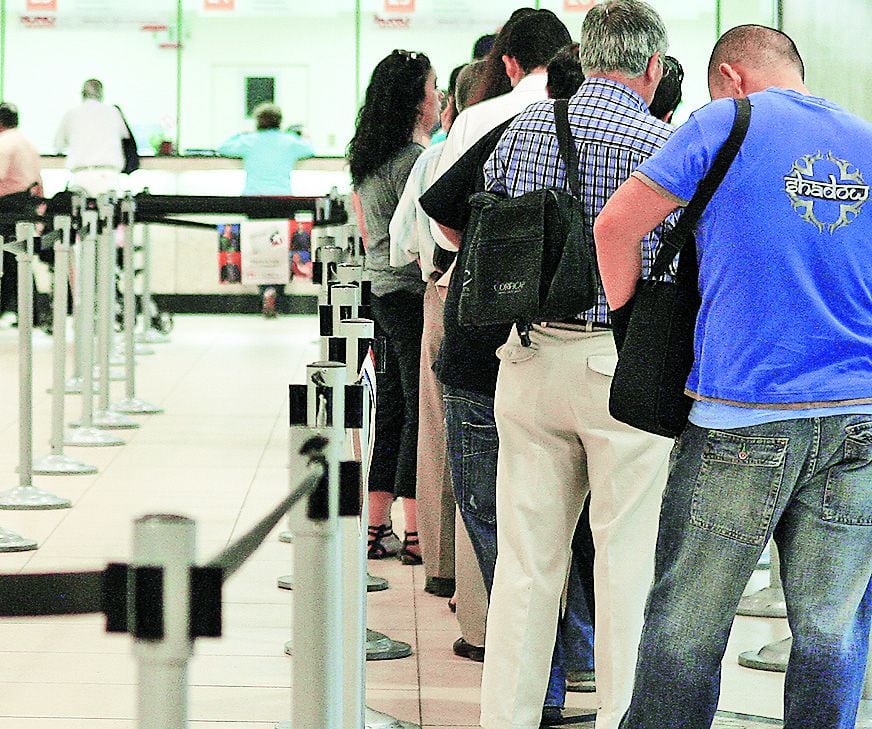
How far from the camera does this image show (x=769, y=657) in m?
4.25

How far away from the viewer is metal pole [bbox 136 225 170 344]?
11.2 meters

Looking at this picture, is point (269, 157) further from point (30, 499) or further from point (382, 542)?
point (382, 542)

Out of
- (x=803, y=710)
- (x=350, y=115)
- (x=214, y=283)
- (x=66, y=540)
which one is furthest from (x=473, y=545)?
(x=350, y=115)

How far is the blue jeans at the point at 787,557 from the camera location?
2592 mm

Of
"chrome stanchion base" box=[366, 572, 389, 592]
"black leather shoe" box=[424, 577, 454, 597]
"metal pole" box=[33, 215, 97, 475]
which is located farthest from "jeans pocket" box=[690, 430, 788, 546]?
"metal pole" box=[33, 215, 97, 475]

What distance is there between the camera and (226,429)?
8.18m

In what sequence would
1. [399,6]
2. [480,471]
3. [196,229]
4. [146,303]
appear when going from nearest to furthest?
[480,471]
[146,303]
[196,229]
[399,6]

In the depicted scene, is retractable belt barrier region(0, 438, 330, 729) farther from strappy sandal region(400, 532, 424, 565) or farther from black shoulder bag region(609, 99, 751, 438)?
strappy sandal region(400, 532, 424, 565)

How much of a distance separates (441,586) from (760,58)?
2.56 m

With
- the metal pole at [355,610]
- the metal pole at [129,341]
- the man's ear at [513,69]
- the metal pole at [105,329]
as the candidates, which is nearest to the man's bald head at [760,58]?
the metal pole at [355,610]

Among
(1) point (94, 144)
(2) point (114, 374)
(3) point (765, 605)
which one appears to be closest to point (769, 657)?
(3) point (765, 605)

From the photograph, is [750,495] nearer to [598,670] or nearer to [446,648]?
[598,670]

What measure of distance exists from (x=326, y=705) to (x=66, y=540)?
3.47 meters

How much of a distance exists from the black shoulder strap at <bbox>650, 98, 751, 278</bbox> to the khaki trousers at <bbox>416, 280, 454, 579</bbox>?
208 centimetres
